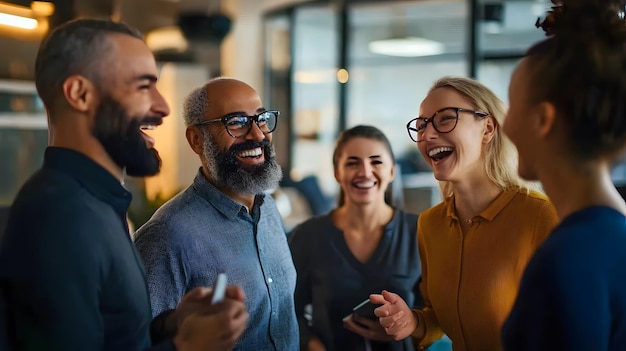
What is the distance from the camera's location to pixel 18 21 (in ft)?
4.53

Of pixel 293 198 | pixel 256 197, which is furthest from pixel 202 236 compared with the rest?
pixel 293 198

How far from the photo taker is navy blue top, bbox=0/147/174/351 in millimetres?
904

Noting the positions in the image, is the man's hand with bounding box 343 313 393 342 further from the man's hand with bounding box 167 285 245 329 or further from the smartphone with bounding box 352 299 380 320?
the man's hand with bounding box 167 285 245 329

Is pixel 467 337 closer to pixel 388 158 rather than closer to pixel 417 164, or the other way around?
pixel 388 158

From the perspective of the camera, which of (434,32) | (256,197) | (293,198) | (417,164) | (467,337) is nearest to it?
(467,337)

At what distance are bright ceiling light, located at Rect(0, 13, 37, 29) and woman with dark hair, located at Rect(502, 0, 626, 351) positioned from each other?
92 centimetres

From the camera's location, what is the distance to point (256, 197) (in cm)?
176

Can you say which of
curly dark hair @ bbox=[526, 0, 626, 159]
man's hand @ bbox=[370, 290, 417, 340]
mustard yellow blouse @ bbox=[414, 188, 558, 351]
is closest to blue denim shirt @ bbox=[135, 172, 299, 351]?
man's hand @ bbox=[370, 290, 417, 340]

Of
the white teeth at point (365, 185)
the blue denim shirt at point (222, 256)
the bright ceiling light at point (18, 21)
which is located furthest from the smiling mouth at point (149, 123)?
the white teeth at point (365, 185)

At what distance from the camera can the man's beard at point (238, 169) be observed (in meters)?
1.63

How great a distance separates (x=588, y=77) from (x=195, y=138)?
1047mm

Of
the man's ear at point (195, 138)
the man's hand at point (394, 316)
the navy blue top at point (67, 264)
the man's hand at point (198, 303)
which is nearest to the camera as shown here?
the navy blue top at point (67, 264)

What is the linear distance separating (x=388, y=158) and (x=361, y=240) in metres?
0.31

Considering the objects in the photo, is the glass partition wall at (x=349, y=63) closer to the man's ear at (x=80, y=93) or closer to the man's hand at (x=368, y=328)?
the man's hand at (x=368, y=328)
